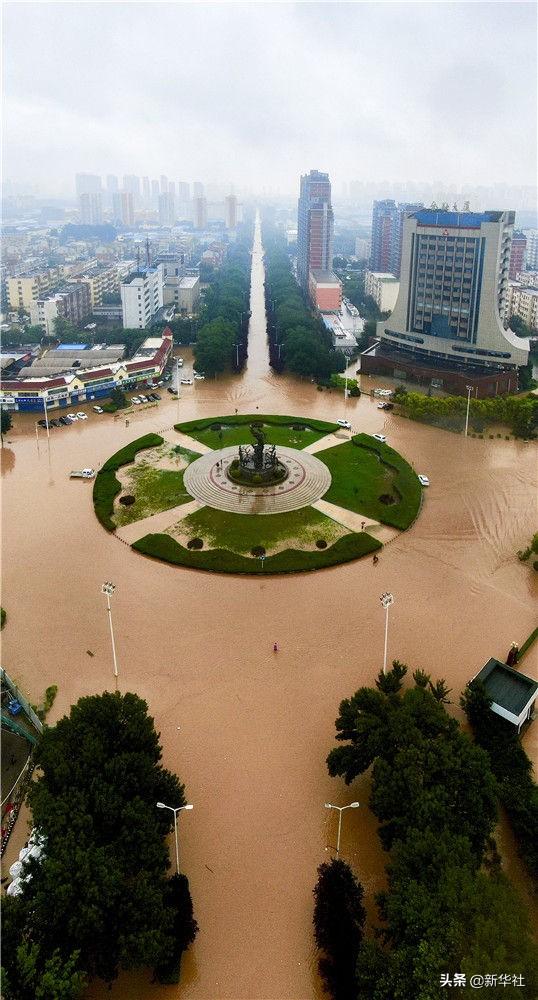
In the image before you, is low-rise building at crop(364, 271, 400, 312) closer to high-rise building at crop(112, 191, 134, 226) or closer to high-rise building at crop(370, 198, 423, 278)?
high-rise building at crop(370, 198, 423, 278)

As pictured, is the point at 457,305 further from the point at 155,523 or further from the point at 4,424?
the point at 4,424

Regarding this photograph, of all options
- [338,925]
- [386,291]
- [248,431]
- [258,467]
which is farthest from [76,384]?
[386,291]

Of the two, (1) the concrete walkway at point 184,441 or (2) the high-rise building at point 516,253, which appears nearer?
(1) the concrete walkway at point 184,441

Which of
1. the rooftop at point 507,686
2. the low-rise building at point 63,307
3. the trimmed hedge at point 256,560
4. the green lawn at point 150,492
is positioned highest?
the low-rise building at point 63,307

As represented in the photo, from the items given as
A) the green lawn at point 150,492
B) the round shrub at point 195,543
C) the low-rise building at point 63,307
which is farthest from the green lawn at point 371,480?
the low-rise building at point 63,307

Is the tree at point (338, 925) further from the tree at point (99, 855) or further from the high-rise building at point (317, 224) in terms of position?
the high-rise building at point (317, 224)

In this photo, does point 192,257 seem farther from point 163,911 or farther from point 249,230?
point 163,911
